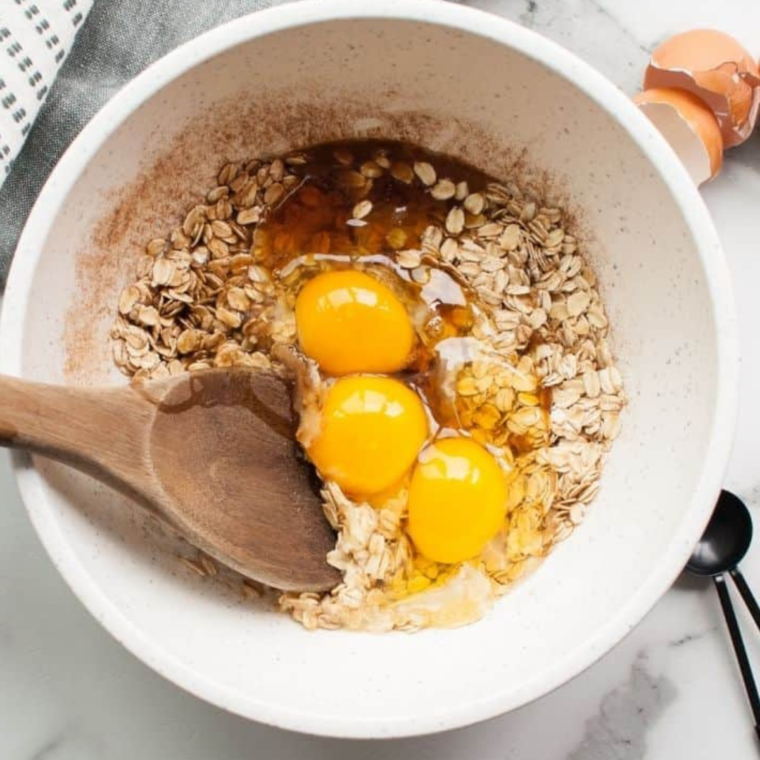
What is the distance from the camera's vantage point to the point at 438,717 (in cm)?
100

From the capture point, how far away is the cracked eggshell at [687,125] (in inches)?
48.7

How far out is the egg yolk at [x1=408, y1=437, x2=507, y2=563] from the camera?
1.18 meters

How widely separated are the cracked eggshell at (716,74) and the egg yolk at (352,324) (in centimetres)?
37

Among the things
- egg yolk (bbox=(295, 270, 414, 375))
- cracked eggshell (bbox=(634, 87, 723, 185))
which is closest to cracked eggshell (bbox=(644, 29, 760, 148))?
cracked eggshell (bbox=(634, 87, 723, 185))

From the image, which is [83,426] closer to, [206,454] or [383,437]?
[206,454]

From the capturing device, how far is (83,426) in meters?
0.99

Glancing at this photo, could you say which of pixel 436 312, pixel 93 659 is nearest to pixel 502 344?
pixel 436 312

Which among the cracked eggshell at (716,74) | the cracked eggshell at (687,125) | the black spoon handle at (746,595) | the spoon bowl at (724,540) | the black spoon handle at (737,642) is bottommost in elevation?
the black spoon handle at (737,642)

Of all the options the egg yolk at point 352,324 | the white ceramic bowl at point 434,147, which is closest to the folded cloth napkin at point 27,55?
the white ceramic bowl at point 434,147

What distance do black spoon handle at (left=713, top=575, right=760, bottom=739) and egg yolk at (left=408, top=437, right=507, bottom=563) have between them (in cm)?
27

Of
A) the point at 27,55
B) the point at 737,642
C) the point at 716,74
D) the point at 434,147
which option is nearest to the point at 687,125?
the point at 716,74

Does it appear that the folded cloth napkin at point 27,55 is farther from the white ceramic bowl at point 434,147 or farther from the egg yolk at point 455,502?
the egg yolk at point 455,502

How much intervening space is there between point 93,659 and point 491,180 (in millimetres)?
673

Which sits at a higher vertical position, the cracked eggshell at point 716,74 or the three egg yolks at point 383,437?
the cracked eggshell at point 716,74
